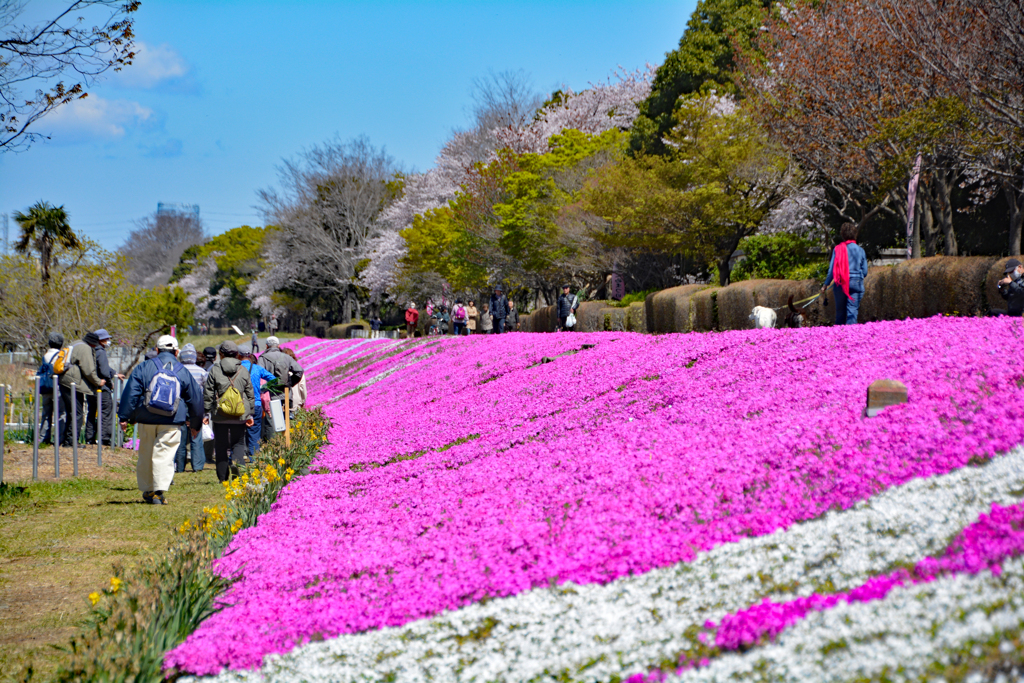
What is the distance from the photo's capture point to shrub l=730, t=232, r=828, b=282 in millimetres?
25875

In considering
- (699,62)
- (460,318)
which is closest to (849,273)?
(460,318)

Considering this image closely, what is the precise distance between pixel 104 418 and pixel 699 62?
94.4 ft

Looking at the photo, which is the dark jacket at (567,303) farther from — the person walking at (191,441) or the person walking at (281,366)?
the person walking at (191,441)

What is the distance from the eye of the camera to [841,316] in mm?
11617

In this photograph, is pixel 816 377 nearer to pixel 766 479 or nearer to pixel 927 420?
pixel 927 420

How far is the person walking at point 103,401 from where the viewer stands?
1270cm

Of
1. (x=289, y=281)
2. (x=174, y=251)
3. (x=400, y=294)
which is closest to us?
(x=400, y=294)

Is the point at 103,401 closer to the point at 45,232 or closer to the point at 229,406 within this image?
the point at 229,406

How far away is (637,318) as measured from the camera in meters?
20.7

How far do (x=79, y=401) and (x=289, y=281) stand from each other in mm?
50836

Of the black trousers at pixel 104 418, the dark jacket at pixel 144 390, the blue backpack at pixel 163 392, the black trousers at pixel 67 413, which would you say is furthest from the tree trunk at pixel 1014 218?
the black trousers at pixel 67 413

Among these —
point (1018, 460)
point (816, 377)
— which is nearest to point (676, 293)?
point (816, 377)

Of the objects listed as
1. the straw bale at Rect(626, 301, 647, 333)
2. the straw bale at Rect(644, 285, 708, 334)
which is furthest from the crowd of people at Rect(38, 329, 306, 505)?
the straw bale at Rect(626, 301, 647, 333)

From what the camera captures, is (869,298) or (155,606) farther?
(869,298)
